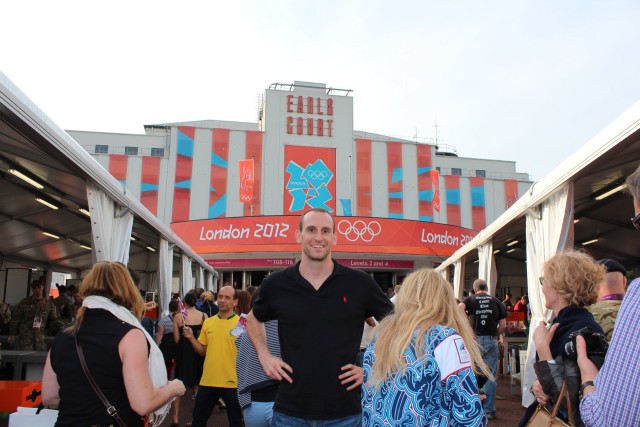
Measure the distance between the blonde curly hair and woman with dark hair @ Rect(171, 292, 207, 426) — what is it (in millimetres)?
4572

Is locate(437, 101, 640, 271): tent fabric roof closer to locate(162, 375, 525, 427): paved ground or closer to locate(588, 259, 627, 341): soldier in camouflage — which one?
locate(588, 259, 627, 341): soldier in camouflage

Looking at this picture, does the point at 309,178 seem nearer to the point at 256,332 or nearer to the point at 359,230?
the point at 359,230

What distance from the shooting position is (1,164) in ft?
26.5

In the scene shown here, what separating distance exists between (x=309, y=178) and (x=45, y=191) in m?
27.3

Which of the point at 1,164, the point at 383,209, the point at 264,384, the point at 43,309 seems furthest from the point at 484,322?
the point at 383,209

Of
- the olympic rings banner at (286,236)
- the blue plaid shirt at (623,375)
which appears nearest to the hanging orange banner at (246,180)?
the olympic rings banner at (286,236)

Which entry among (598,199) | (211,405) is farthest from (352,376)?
(598,199)

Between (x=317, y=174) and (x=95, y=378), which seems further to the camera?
(x=317, y=174)

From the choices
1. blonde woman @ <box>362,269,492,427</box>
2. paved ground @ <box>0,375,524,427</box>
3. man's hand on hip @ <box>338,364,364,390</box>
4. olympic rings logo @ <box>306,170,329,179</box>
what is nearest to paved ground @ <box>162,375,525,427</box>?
paved ground @ <box>0,375,524,427</box>

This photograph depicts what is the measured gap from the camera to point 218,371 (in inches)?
203

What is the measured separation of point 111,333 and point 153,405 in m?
0.41

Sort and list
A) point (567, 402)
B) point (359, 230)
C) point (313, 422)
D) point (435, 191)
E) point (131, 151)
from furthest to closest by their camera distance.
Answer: point (131, 151), point (435, 191), point (359, 230), point (313, 422), point (567, 402)

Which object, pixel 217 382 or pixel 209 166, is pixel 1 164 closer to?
pixel 217 382

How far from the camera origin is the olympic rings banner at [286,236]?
22.8 metres
